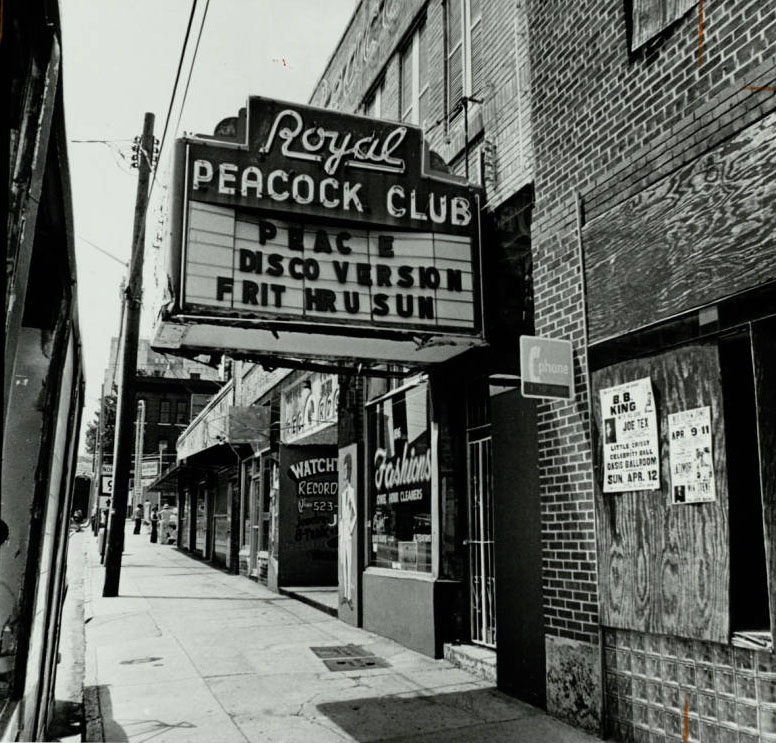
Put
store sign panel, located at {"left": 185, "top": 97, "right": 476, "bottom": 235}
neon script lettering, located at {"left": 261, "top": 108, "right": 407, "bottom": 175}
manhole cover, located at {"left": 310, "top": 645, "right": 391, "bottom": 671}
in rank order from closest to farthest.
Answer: store sign panel, located at {"left": 185, "top": 97, "right": 476, "bottom": 235}, neon script lettering, located at {"left": 261, "top": 108, "right": 407, "bottom": 175}, manhole cover, located at {"left": 310, "top": 645, "right": 391, "bottom": 671}

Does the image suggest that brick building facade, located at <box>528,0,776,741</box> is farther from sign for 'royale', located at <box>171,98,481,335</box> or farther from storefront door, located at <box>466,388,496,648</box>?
storefront door, located at <box>466,388,496,648</box>

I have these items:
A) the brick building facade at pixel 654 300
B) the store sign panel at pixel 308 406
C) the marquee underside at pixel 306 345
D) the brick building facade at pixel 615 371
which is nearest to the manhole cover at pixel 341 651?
the brick building facade at pixel 615 371

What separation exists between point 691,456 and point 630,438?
571 mm

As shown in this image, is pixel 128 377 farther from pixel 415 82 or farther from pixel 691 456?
pixel 691 456

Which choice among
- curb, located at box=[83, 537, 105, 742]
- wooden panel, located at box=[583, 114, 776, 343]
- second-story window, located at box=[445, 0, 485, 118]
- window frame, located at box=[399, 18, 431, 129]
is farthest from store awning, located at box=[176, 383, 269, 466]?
wooden panel, located at box=[583, 114, 776, 343]

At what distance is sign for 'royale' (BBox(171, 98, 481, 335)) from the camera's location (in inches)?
274

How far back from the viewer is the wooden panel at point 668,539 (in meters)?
4.80

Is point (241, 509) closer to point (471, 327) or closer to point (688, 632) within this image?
point (471, 327)

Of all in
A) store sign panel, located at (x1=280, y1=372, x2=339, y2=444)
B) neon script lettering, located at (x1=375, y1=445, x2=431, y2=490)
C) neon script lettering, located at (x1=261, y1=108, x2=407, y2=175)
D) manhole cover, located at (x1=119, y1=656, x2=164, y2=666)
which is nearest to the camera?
neon script lettering, located at (x1=261, y1=108, x2=407, y2=175)

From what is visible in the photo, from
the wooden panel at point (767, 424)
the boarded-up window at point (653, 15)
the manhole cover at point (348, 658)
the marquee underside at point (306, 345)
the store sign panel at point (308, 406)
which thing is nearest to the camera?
the wooden panel at point (767, 424)

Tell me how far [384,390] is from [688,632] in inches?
248

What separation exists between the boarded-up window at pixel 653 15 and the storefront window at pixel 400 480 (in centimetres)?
466

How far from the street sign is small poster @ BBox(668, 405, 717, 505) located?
39.3 inches

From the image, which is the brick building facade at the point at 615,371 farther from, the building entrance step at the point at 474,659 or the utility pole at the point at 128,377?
the utility pole at the point at 128,377
